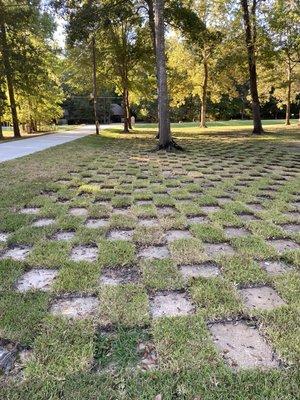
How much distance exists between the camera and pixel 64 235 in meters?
3.56

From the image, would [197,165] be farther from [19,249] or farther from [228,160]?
[19,249]

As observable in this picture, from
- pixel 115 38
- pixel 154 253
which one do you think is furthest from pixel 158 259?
pixel 115 38

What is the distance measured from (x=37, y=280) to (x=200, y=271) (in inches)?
47.4

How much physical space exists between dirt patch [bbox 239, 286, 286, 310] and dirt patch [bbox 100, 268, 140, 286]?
77 cm

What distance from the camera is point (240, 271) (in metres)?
2.71

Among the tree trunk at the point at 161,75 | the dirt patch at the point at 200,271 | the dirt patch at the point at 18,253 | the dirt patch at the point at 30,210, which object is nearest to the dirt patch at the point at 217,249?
the dirt patch at the point at 200,271

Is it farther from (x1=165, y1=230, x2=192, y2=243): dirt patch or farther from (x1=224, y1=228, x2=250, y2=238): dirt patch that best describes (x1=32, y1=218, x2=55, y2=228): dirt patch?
(x1=224, y1=228, x2=250, y2=238): dirt patch

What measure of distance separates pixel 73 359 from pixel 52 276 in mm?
980

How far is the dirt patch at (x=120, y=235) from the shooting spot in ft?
11.4

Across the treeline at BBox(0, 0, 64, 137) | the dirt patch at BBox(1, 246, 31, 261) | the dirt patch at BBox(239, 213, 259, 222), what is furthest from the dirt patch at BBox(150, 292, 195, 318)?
the treeline at BBox(0, 0, 64, 137)

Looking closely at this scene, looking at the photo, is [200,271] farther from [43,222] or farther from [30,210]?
[30,210]

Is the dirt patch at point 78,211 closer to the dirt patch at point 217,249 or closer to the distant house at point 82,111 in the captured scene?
the dirt patch at point 217,249

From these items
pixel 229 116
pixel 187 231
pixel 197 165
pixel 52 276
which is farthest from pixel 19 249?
pixel 229 116

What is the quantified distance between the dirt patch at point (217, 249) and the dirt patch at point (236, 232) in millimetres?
257
